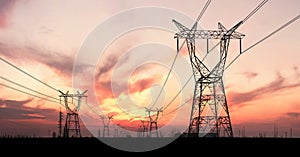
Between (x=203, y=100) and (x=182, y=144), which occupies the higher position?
(x=203, y=100)

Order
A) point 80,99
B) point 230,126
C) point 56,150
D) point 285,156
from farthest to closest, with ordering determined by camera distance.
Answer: point 80,99
point 230,126
point 56,150
point 285,156

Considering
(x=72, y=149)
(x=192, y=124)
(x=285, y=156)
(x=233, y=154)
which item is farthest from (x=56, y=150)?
(x=192, y=124)

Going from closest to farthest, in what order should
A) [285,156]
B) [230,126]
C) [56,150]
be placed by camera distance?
[285,156] → [56,150] → [230,126]

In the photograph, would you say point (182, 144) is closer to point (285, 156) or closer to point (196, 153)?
point (196, 153)

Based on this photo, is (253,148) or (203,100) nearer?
(253,148)

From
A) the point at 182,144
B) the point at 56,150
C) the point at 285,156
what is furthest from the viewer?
the point at 182,144

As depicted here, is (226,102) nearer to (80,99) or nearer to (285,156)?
(285,156)

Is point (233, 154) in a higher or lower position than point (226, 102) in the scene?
lower

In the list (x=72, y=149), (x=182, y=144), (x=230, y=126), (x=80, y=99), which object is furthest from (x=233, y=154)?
(x=80, y=99)

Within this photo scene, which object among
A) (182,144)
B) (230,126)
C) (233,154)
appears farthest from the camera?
(230,126)
